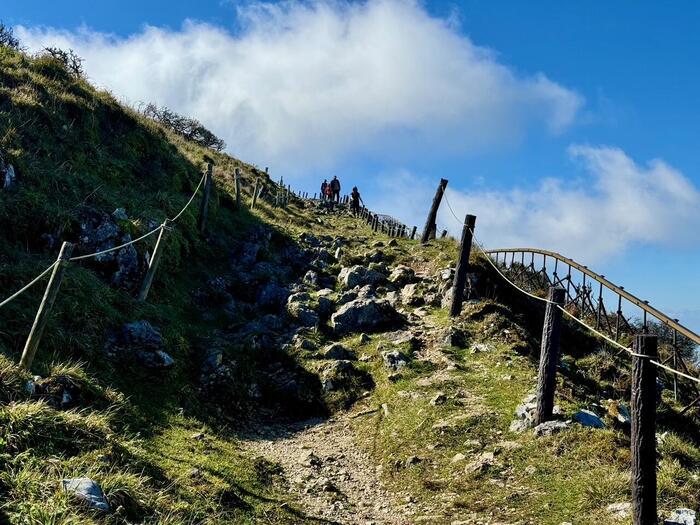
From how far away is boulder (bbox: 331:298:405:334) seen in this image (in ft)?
48.3

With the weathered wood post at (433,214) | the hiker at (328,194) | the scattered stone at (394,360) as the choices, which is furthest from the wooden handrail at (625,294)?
the hiker at (328,194)

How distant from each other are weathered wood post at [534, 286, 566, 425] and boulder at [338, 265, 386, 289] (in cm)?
854

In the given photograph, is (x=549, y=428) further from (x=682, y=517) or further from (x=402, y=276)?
(x=402, y=276)

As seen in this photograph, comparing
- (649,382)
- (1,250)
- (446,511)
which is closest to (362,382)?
(446,511)

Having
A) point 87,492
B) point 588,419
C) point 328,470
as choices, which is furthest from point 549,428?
point 87,492

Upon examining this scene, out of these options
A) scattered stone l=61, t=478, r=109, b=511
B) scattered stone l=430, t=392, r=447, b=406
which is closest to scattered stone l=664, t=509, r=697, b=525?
scattered stone l=430, t=392, r=447, b=406

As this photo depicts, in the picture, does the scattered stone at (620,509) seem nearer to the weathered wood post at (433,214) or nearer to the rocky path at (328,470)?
the rocky path at (328,470)

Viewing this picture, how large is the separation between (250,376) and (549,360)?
267 inches

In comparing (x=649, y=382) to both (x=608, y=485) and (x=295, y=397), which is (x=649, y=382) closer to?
(x=608, y=485)

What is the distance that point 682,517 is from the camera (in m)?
6.14

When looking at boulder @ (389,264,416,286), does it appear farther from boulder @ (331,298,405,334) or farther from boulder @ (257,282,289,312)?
boulder @ (257,282,289,312)

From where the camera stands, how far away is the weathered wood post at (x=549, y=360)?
29.9ft

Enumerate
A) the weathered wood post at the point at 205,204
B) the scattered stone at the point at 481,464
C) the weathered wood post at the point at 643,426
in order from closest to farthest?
the weathered wood post at the point at 643,426 → the scattered stone at the point at 481,464 → the weathered wood post at the point at 205,204

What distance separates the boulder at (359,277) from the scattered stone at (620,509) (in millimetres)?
11403
